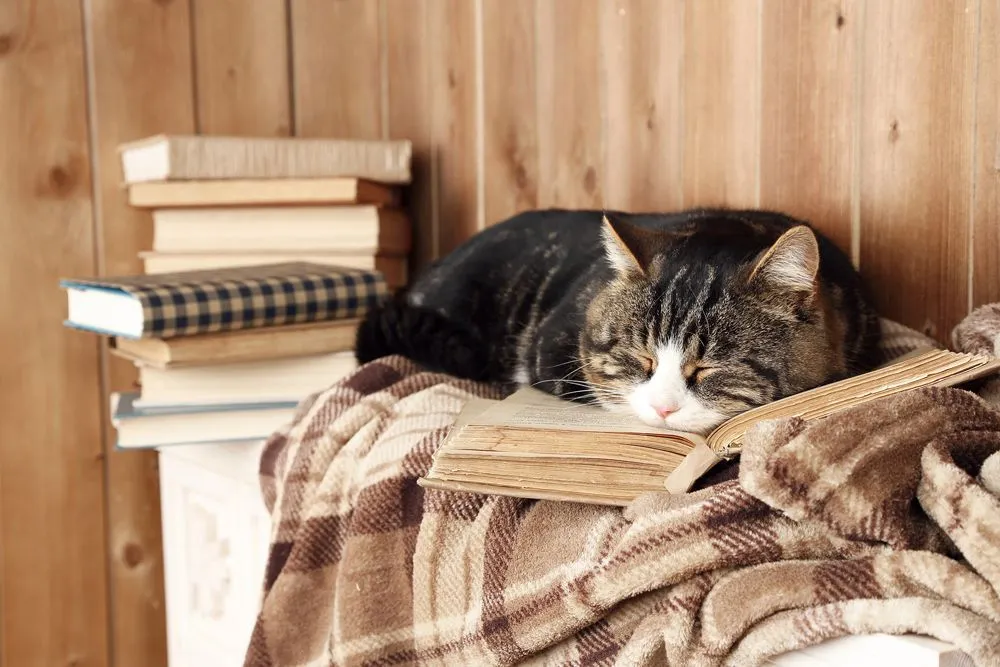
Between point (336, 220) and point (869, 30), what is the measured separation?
33.9 inches

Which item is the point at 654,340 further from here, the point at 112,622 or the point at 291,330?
the point at 112,622

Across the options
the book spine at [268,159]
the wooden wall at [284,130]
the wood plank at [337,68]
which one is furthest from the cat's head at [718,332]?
the wood plank at [337,68]

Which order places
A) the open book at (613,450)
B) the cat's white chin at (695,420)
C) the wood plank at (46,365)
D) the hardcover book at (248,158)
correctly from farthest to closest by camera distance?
1. the wood plank at (46,365)
2. the hardcover book at (248,158)
3. the cat's white chin at (695,420)
4. the open book at (613,450)

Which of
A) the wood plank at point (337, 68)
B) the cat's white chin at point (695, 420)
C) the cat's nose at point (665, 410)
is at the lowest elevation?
the cat's white chin at point (695, 420)

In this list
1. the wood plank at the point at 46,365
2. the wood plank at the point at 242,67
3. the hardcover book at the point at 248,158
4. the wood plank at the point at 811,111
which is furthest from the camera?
the wood plank at the point at 242,67

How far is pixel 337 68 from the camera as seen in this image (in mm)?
1835

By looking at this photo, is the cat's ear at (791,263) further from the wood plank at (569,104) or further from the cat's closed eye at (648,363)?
the wood plank at (569,104)

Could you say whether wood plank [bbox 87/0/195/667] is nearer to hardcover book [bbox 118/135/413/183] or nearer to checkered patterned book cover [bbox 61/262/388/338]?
hardcover book [bbox 118/135/413/183]

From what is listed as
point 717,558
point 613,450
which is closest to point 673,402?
point 613,450

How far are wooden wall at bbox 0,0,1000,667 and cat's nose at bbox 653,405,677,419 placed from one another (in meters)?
0.38

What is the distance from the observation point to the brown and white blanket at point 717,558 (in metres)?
0.55

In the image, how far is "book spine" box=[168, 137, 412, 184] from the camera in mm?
1507

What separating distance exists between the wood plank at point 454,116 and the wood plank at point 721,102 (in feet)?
1.58

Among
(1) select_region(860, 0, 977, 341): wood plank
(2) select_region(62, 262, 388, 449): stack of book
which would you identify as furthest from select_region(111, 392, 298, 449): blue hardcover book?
(1) select_region(860, 0, 977, 341): wood plank
